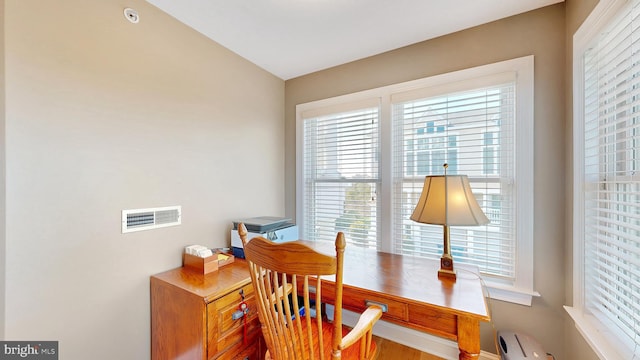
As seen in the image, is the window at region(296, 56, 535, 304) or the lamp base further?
the window at region(296, 56, 535, 304)

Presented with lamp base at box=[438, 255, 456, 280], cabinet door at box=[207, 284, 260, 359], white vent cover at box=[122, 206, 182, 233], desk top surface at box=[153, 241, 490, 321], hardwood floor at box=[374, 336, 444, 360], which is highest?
white vent cover at box=[122, 206, 182, 233]

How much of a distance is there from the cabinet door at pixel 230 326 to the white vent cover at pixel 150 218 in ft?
2.10

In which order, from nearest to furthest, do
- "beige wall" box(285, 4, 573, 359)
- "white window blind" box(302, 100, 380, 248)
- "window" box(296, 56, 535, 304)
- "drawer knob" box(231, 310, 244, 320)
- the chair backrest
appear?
the chair backrest < "drawer knob" box(231, 310, 244, 320) < "beige wall" box(285, 4, 573, 359) < "window" box(296, 56, 535, 304) < "white window blind" box(302, 100, 380, 248)

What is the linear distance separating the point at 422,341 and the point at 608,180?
156 centimetres

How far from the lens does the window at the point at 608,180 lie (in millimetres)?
1015

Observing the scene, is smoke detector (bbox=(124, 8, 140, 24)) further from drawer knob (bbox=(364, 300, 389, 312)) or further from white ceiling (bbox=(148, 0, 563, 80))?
drawer knob (bbox=(364, 300, 389, 312))

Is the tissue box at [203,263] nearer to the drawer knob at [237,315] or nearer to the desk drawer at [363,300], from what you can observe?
the drawer knob at [237,315]

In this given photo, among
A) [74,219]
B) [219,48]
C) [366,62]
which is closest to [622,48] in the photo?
[366,62]

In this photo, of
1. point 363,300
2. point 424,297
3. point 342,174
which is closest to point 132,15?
point 342,174

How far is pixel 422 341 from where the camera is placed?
1.88 metres

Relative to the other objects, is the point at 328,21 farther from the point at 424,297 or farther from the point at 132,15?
the point at 424,297

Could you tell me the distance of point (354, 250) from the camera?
1.90 m

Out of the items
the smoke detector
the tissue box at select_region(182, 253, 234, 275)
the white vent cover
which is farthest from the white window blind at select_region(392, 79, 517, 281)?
the smoke detector

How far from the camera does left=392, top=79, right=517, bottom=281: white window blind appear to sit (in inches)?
65.3
